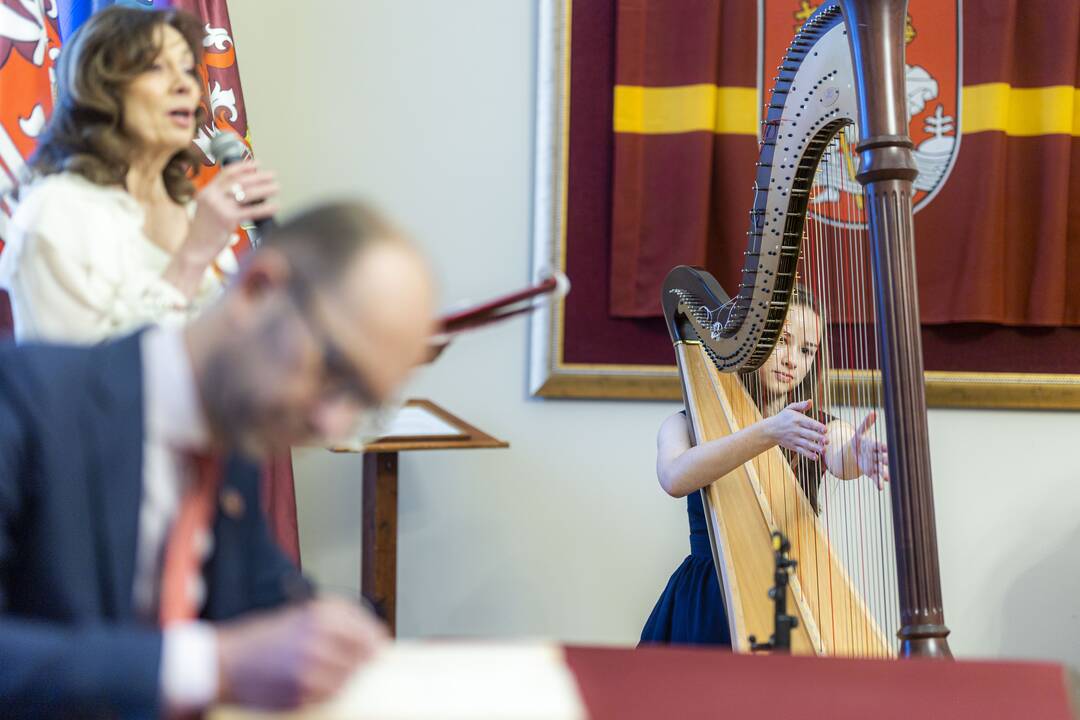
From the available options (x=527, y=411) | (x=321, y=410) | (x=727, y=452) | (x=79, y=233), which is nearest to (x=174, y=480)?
(x=321, y=410)

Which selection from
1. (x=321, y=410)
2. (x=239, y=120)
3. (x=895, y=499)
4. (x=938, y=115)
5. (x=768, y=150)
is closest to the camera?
(x=321, y=410)

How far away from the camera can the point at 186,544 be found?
72 centimetres

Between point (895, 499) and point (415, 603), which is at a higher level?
point (895, 499)

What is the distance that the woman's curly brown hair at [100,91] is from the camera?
1.34m

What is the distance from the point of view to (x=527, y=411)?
3.13 metres

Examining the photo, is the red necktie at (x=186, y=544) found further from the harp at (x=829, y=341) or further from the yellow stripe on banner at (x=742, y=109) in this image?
the yellow stripe on banner at (x=742, y=109)

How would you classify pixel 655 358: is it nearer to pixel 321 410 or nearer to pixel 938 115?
pixel 938 115

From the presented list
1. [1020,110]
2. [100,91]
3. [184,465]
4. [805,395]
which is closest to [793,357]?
[805,395]

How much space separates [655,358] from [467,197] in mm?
686

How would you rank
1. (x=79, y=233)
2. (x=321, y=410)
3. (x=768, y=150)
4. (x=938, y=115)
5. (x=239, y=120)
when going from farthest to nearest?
(x=938, y=115) < (x=239, y=120) < (x=768, y=150) < (x=79, y=233) < (x=321, y=410)

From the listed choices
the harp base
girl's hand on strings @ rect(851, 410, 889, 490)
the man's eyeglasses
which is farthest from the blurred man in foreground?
girl's hand on strings @ rect(851, 410, 889, 490)

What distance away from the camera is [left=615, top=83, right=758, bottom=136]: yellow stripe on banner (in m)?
3.05

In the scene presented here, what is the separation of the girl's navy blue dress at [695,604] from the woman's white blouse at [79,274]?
129cm

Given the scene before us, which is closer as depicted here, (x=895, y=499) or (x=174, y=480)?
(x=174, y=480)
